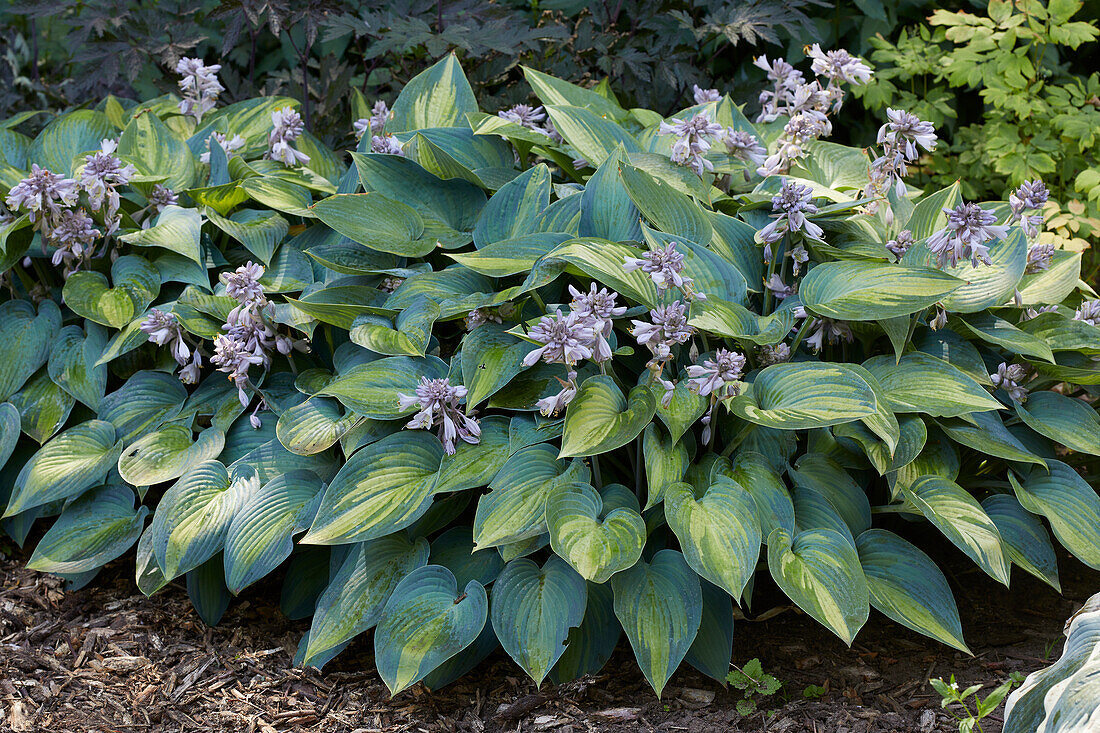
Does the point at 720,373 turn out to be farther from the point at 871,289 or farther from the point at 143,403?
the point at 143,403

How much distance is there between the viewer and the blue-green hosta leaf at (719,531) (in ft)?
6.53

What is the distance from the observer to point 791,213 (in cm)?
238

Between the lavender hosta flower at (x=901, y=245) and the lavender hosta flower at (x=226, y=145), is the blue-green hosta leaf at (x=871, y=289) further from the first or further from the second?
the lavender hosta flower at (x=226, y=145)

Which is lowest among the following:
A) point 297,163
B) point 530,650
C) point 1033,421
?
point 530,650

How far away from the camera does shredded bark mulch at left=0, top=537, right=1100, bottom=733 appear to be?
7.38 ft

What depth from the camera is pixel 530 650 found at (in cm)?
212

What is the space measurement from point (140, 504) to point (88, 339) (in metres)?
0.56

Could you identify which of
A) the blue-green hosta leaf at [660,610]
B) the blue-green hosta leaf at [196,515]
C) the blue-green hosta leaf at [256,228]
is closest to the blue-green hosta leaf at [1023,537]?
the blue-green hosta leaf at [660,610]

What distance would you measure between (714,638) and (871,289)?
0.95 metres

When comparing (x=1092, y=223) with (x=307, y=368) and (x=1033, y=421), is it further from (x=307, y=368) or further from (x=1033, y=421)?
(x=307, y=368)

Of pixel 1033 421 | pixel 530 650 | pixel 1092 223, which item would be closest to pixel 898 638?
pixel 1033 421

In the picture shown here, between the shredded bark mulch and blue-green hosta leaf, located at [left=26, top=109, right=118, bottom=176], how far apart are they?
5.21 ft

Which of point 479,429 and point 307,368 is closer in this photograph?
point 479,429

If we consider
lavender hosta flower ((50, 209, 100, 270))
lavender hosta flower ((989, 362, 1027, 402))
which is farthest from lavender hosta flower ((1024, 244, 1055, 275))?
lavender hosta flower ((50, 209, 100, 270))
